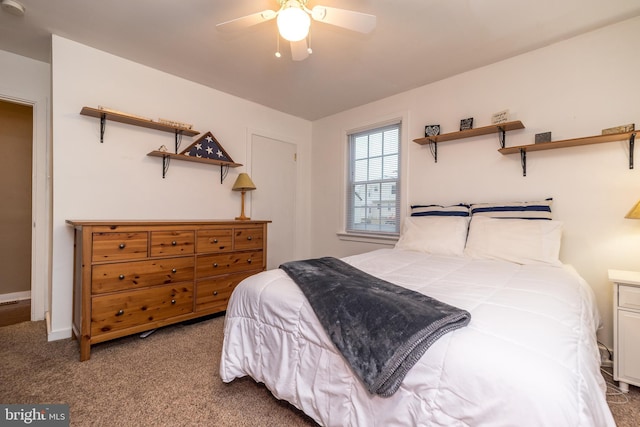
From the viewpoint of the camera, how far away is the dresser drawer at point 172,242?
223cm

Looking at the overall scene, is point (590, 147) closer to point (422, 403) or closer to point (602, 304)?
point (602, 304)

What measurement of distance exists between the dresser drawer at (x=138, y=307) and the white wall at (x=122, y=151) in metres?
0.60

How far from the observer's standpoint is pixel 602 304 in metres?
2.05

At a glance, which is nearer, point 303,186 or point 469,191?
point 469,191

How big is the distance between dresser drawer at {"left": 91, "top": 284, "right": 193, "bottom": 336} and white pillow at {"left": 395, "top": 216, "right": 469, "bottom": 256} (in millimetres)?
→ 1975

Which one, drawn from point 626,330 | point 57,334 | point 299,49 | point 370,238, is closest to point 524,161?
point 626,330

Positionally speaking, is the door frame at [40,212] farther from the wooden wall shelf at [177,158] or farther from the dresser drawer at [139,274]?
the dresser drawer at [139,274]

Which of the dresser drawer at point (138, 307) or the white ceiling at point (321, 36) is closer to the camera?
the white ceiling at point (321, 36)

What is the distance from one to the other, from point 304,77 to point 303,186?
161cm

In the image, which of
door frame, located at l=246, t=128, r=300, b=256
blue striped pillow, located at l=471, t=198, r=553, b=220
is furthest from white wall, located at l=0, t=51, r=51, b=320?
blue striped pillow, located at l=471, t=198, r=553, b=220

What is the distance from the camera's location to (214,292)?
2.60 metres

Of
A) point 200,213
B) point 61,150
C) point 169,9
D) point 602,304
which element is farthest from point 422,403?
point 61,150

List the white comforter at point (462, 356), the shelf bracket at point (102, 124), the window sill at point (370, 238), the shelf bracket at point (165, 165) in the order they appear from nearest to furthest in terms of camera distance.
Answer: the white comforter at point (462, 356), the shelf bracket at point (102, 124), the shelf bracket at point (165, 165), the window sill at point (370, 238)

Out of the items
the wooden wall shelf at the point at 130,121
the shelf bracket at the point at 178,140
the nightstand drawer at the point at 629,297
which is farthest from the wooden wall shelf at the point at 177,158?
the nightstand drawer at the point at 629,297
